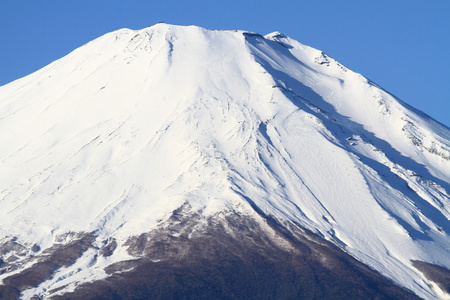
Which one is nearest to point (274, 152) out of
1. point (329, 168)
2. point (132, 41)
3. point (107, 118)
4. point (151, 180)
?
point (329, 168)

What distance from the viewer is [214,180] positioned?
141125 millimetres

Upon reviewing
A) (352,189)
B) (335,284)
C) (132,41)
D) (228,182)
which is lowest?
(335,284)

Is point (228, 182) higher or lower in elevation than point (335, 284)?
higher

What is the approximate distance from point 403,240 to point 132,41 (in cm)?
8473

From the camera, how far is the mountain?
4656 inches

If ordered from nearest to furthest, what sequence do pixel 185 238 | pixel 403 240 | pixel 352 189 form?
pixel 185 238
pixel 403 240
pixel 352 189

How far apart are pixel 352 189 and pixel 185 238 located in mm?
33020

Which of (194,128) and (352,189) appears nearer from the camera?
(352,189)

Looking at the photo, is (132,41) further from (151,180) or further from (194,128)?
(151,180)

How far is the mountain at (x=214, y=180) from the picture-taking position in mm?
118250

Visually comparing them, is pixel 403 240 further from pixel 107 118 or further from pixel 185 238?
pixel 107 118

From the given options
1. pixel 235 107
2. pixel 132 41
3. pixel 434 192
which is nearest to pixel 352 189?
pixel 434 192

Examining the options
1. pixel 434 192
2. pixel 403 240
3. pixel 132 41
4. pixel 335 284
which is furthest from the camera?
pixel 132 41

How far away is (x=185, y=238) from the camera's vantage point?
126188 mm
